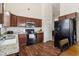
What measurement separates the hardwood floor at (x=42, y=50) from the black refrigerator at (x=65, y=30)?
0.09 m

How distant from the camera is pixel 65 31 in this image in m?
1.80

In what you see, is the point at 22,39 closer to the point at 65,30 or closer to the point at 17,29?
the point at 17,29

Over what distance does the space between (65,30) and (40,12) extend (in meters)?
0.47

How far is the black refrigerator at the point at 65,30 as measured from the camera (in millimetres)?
1773

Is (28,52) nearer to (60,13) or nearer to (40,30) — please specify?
(40,30)

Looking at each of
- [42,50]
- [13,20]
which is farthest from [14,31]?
[42,50]

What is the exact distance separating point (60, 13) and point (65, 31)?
11.2 inches

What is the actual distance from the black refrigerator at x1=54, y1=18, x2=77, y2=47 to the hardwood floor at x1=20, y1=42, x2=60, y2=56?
0.30ft

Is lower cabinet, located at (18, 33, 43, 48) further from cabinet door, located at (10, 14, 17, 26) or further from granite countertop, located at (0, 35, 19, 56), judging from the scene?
cabinet door, located at (10, 14, 17, 26)

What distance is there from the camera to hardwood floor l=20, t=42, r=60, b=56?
1.78m

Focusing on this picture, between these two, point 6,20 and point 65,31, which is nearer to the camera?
point 6,20

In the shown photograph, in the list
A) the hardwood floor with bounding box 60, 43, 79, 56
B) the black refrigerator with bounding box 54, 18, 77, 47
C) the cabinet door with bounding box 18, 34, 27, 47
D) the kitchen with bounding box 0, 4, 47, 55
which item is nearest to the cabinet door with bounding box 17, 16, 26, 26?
the kitchen with bounding box 0, 4, 47, 55

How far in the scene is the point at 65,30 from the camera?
5.91 feet

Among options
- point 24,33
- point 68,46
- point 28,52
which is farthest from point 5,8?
point 68,46
